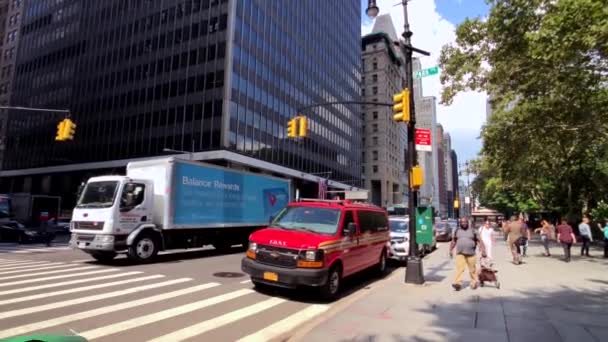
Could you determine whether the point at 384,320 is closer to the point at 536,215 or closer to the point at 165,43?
the point at 165,43

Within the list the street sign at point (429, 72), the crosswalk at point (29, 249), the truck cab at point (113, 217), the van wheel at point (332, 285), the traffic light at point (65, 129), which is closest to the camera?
the van wheel at point (332, 285)

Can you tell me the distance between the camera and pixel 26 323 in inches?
242

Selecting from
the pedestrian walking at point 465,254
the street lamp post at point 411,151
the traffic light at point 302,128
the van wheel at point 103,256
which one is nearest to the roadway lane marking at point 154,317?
the street lamp post at point 411,151

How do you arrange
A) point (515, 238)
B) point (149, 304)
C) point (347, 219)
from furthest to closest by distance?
point (515, 238) → point (347, 219) → point (149, 304)

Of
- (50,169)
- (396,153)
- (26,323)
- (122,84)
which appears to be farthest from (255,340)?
(396,153)

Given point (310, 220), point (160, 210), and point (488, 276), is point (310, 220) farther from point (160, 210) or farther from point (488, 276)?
point (160, 210)

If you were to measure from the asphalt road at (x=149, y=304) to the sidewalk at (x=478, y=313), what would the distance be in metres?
0.94

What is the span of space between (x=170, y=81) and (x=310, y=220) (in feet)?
140

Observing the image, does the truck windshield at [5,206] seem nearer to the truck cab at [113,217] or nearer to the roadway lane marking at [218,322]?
the truck cab at [113,217]

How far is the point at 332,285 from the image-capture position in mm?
8805

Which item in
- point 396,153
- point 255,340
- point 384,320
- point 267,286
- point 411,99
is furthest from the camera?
point 396,153

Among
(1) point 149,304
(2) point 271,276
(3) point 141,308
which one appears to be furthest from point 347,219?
(3) point 141,308

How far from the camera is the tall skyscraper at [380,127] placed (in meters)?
98.1

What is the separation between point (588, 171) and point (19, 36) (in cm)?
8333
